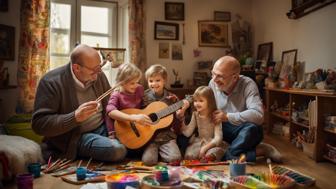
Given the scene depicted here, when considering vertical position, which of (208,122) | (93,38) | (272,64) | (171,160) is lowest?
(171,160)

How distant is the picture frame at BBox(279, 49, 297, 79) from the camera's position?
3.74m

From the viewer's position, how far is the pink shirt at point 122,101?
8.35 feet

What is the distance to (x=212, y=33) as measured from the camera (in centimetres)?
468

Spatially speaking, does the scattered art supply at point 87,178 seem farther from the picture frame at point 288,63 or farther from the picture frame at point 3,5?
the picture frame at point 288,63

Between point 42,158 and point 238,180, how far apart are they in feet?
4.66

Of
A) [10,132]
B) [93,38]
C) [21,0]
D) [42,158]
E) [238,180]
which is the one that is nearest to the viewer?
[238,180]

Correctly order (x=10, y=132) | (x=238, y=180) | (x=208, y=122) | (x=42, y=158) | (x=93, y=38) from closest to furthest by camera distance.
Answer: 1. (x=238, y=180)
2. (x=42, y=158)
3. (x=208, y=122)
4. (x=10, y=132)
5. (x=93, y=38)

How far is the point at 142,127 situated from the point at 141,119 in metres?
0.10

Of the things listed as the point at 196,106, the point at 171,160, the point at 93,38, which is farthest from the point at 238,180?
the point at 93,38

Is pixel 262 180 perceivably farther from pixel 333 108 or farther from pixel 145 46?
pixel 145 46

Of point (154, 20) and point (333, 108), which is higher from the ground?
point (154, 20)

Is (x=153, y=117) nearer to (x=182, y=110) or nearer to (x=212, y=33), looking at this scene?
(x=182, y=110)

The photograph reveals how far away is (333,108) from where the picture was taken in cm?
264

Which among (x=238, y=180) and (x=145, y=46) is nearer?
(x=238, y=180)
